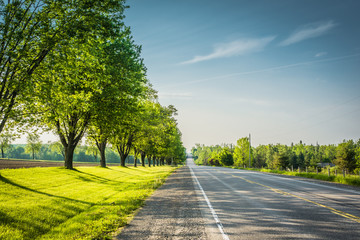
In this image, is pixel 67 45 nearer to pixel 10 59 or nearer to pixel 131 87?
pixel 10 59

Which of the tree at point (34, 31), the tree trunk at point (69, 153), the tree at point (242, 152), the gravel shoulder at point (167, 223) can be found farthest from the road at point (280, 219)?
the tree at point (242, 152)

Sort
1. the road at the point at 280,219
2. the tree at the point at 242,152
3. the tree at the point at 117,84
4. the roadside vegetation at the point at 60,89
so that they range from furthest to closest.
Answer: the tree at the point at 242,152
the tree at the point at 117,84
the roadside vegetation at the point at 60,89
the road at the point at 280,219

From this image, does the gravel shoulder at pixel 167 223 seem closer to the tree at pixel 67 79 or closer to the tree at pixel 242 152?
the tree at pixel 67 79

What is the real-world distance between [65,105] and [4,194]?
6038mm

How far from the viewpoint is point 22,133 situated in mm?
15938

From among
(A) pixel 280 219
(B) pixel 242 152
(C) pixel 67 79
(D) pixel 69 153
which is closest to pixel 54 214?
(A) pixel 280 219

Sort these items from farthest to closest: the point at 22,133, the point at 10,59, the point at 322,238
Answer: the point at 22,133
the point at 10,59
the point at 322,238

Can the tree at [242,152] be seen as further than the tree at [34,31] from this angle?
Yes

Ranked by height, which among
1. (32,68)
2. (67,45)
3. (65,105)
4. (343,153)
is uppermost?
(67,45)

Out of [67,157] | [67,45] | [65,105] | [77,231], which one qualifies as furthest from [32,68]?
[67,157]

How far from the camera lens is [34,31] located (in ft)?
35.4

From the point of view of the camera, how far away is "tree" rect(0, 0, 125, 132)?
1011 cm

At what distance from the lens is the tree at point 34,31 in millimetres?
10109

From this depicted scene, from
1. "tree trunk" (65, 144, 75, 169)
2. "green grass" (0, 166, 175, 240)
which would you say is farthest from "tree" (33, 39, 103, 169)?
"green grass" (0, 166, 175, 240)
